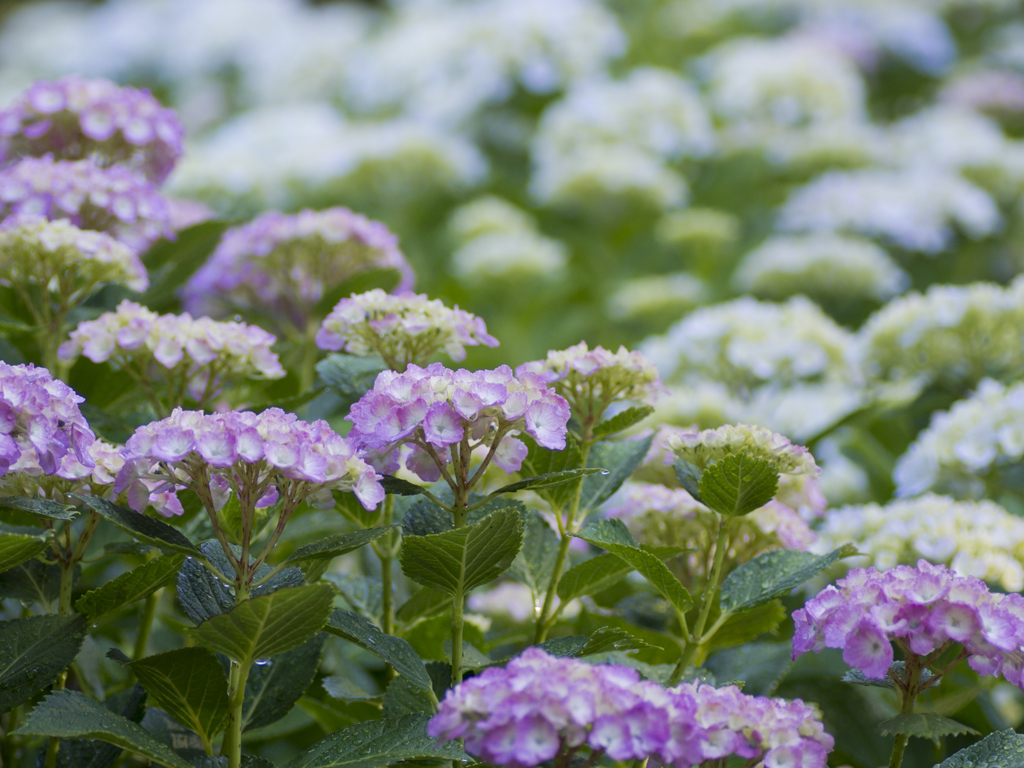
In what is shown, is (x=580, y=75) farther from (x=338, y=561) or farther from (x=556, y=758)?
(x=556, y=758)

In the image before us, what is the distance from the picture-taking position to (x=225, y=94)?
4.14 metres

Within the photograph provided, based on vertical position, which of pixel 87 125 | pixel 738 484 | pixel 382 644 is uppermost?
pixel 87 125

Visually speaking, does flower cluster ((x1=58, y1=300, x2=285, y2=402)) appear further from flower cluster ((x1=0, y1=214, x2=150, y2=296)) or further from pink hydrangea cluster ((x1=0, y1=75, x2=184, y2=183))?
pink hydrangea cluster ((x1=0, y1=75, x2=184, y2=183))

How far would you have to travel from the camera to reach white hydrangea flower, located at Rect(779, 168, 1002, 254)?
199 centimetres

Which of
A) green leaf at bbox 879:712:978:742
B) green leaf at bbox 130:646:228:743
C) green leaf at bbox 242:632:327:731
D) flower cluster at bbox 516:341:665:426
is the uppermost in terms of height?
flower cluster at bbox 516:341:665:426

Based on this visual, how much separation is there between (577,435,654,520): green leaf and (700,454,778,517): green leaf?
0.12 meters

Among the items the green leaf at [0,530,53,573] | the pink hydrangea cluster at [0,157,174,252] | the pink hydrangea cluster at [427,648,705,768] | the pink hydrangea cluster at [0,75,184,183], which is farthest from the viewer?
the pink hydrangea cluster at [0,75,184,183]

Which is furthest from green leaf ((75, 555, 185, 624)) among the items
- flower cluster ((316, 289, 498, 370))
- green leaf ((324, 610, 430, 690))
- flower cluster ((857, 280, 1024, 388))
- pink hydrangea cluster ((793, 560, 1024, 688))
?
flower cluster ((857, 280, 1024, 388))

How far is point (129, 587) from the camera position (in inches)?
26.8

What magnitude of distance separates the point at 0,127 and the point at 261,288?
34cm

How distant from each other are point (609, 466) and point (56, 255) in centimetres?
53

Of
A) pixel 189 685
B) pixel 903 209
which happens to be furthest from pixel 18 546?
pixel 903 209

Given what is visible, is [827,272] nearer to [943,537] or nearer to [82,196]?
[943,537]

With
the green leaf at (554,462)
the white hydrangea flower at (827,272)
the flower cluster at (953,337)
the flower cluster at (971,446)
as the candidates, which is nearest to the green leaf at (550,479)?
the green leaf at (554,462)
